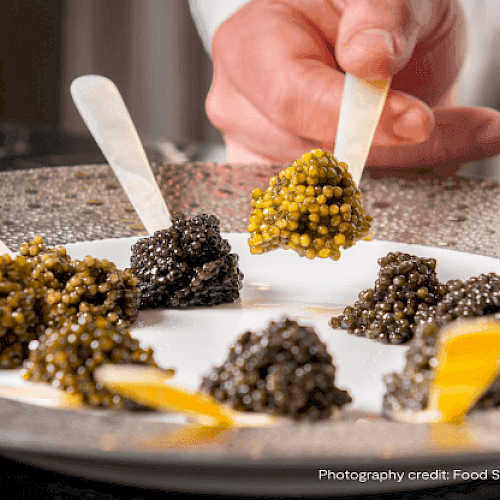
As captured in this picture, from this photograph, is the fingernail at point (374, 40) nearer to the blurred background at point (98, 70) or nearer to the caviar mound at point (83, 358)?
the blurred background at point (98, 70)

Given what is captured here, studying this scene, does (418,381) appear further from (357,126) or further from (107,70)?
(107,70)

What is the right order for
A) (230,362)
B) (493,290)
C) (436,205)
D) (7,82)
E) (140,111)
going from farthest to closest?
(140,111)
(7,82)
(436,205)
(493,290)
(230,362)

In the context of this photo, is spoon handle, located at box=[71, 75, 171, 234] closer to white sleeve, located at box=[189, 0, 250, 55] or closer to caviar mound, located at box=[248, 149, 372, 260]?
caviar mound, located at box=[248, 149, 372, 260]

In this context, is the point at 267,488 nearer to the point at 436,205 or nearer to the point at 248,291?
the point at 248,291

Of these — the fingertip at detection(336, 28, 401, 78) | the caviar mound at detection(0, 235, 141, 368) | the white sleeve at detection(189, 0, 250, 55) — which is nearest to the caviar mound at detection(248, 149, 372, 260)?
the caviar mound at detection(0, 235, 141, 368)

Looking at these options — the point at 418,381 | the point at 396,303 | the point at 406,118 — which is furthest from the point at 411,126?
the point at 418,381

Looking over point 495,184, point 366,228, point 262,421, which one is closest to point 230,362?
point 262,421

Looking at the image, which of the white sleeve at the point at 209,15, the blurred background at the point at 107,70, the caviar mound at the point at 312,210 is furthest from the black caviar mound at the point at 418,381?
the white sleeve at the point at 209,15
